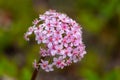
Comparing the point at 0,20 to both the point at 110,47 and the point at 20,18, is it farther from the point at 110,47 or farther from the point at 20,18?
the point at 110,47

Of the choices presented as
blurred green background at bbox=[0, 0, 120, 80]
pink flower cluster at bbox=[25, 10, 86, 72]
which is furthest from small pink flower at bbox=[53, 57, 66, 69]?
blurred green background at bbox=[0, 0, 120, 80]

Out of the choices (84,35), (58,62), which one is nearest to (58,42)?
(58,62)

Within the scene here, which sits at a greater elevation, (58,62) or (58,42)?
(58,42)

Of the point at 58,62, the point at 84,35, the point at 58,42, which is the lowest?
the point at 58,62

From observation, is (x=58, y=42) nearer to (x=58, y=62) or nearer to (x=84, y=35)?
(x=58, y=62)

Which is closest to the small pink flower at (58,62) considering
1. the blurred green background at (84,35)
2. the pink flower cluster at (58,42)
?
the pink flower cluster at (58,42)

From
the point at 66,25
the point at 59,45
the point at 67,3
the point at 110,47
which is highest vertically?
the point at 67,3

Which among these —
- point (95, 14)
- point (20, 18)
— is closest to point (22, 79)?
point (20, 18)
